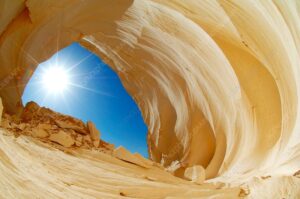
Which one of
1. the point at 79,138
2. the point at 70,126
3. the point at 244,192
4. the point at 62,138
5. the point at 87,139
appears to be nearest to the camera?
the point at 244,192

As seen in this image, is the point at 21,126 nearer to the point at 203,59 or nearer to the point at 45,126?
the point at 45,126

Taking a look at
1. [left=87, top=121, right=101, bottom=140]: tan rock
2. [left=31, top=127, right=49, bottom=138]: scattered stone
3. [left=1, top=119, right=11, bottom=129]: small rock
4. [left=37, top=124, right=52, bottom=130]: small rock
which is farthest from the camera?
[left=87, top=121, right=101, bottom=140]: tan rock

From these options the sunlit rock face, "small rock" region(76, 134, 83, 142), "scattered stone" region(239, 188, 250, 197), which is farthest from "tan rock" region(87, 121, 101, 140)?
"scattered stone" region(239, 188, 250, 197)

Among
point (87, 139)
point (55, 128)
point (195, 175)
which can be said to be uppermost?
point (55, 128)

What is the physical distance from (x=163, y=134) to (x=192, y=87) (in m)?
1.90

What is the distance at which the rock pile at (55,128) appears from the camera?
3314 millimetres

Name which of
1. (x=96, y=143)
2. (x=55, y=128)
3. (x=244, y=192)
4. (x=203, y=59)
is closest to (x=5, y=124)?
(x=55, y=128)

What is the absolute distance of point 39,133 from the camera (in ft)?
10.9

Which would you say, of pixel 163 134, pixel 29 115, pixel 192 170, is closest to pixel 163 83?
pixel 163 134

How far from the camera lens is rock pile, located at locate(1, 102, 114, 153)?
10.9 feet

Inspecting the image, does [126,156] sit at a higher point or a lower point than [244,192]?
higher

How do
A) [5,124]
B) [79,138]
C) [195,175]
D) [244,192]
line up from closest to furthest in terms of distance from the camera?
[244,192]
[5,124]
[79,138]
[195,175]

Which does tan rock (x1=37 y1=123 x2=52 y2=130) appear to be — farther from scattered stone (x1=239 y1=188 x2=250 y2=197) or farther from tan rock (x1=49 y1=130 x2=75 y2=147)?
scattered stone (x1=239 y1=188 x2=250 y2=197)

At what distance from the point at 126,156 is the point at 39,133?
44.9 inches
